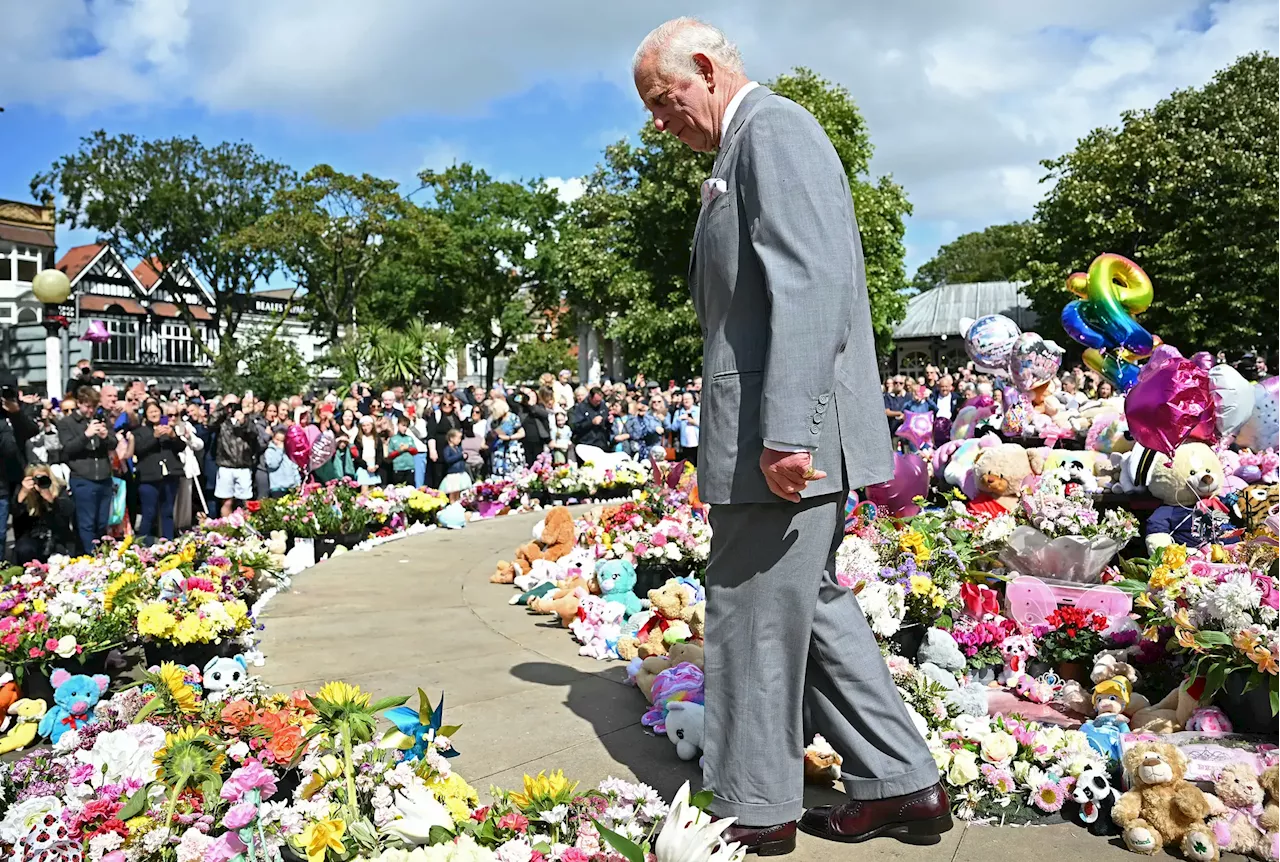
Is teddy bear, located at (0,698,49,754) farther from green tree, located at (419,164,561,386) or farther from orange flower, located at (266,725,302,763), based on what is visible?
green tree, located at (419,164,561,386)

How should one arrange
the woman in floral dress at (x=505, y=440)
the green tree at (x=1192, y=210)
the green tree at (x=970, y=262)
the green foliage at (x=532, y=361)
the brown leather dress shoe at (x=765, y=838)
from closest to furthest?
the brown leather dress shoe at (x=765, y=838), the woman in floral dress at (x=505, y=440), the green tree at (x=1192, y=210), the green foliage at (x=532, y=361), the green tree at (x=970, y=262)

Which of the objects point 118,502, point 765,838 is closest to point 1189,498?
point 765,838

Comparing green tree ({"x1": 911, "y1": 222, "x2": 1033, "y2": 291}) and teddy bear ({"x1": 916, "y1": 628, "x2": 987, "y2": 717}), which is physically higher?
green tree ({"x1": 911, "y1": 222, "x2": 1033, "y2": 291})

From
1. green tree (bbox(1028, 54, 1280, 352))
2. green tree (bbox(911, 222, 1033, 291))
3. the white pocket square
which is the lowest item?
the white pocket square

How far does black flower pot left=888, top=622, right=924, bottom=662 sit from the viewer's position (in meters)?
3.99

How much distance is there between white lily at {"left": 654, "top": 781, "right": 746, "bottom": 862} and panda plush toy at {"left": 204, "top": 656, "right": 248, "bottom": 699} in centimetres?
218

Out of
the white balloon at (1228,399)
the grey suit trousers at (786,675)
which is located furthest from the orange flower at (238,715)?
the white balloon at (1228,399)

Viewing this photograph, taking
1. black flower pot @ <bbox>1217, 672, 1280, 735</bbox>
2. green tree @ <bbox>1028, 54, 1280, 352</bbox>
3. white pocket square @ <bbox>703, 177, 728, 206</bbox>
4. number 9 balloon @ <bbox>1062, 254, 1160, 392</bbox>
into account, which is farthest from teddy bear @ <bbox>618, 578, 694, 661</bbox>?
green tree @ <bbox>1028, 54, 1280, 352</bbox>

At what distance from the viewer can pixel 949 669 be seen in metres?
3.90

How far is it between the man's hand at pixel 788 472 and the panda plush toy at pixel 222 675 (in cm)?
238

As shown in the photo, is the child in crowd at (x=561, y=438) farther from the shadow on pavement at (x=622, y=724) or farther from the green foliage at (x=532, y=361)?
the green foliage at (x=532, y=361)

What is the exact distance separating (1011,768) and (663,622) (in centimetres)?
199

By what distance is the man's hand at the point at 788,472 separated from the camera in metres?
2.28

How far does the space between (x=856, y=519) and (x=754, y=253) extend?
8.44ft
